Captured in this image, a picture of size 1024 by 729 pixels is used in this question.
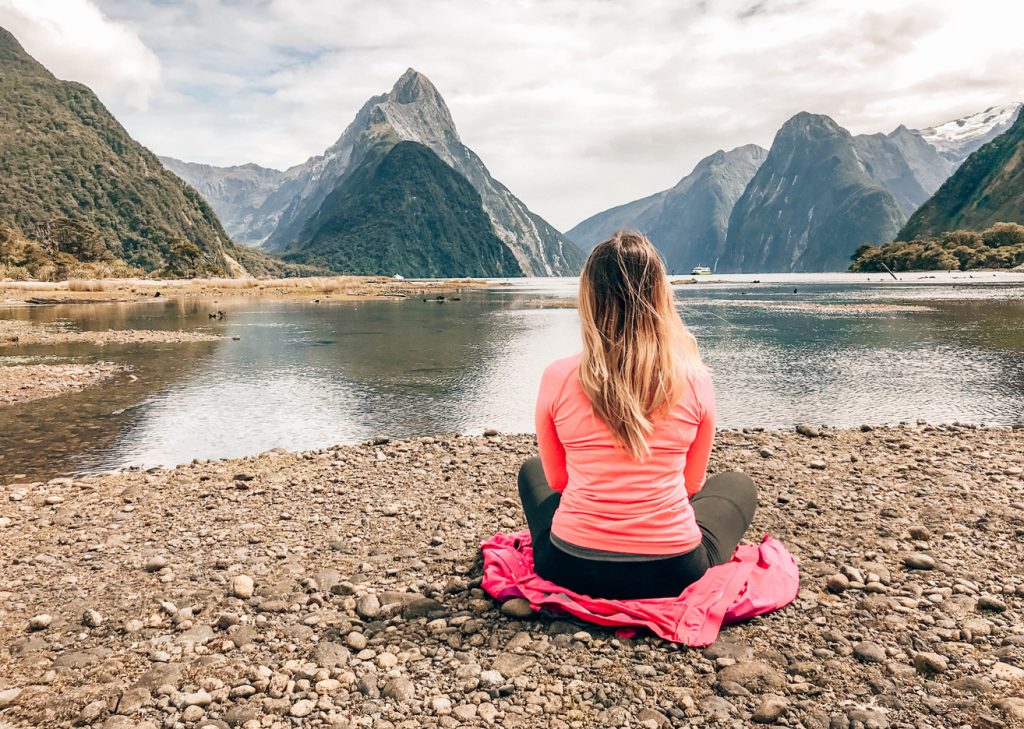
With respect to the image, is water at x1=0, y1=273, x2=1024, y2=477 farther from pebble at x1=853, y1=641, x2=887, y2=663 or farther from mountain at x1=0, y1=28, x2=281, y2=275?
mountain at x1=0, y1=28, x2=281, y2=275

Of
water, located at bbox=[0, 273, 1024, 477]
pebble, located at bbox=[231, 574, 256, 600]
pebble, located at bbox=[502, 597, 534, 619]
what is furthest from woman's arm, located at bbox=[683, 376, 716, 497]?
water, located at bbox=[0, 273, 1024, 477]

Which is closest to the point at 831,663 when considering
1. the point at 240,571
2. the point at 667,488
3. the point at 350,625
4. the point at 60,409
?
the point at 667,488

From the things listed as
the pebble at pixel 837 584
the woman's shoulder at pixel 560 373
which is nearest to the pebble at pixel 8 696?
the woman's shoulder at pixel 560 373

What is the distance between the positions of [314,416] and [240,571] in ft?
35.0

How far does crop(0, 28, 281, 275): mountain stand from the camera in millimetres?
143875

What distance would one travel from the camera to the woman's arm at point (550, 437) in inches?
193

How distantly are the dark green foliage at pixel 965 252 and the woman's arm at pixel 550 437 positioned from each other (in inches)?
6641

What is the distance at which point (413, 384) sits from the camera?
22.0 m

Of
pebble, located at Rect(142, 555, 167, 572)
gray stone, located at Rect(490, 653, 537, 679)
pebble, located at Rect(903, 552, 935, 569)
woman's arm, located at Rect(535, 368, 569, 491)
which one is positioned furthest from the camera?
pebble, located at Rect(142, 555, 167, 572)

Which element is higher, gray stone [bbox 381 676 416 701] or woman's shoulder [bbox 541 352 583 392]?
woman's shoulder [bbox 541 352 583 392]

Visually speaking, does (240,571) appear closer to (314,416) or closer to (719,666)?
(719,666)

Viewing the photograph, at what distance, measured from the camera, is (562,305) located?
72188mm

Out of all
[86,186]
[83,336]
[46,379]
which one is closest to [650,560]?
[46,379]

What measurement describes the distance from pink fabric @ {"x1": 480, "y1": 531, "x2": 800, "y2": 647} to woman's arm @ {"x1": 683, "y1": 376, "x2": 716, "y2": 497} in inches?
32.7
